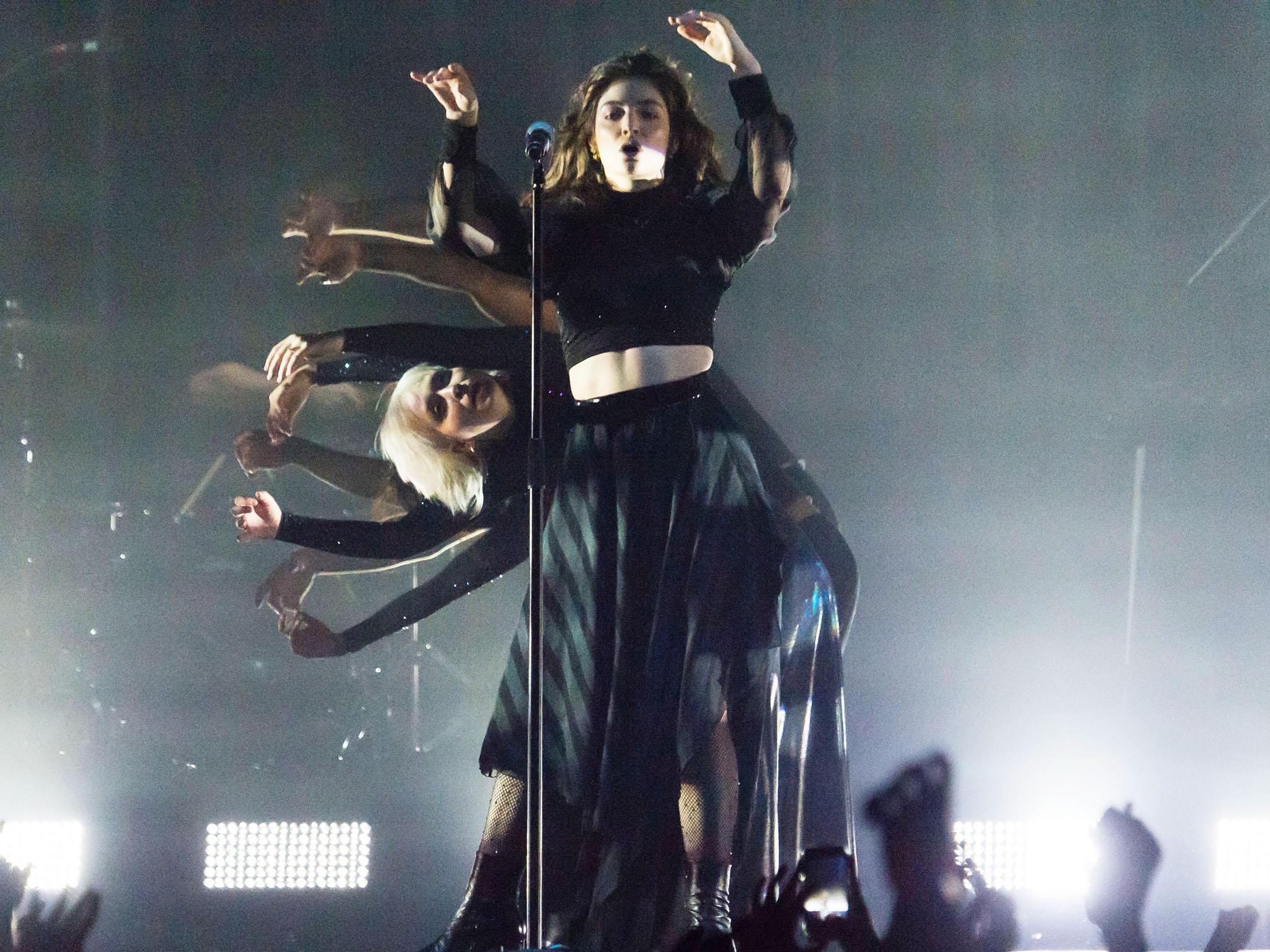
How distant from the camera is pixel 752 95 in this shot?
2.99 m

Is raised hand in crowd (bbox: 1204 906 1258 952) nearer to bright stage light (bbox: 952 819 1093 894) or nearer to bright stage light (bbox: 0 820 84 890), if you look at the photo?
bright stage light (bbox: 952 819 1093 894)

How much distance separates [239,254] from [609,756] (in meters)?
1.62

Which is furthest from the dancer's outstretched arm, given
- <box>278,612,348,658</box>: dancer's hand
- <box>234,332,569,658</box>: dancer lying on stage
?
<box>278,612,348,658</box>: dancer's hand

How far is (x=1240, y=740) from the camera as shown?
3.18m

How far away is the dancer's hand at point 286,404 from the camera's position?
307cm

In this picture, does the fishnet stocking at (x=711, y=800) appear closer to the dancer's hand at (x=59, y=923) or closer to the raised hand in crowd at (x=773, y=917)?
the raised hand in crowd at (x=773, y=917)

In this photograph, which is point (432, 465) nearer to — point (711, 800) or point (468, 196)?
point (468, 196)

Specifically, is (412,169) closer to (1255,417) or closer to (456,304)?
(456,304)

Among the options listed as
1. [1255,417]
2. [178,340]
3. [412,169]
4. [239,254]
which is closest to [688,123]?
[412,169]

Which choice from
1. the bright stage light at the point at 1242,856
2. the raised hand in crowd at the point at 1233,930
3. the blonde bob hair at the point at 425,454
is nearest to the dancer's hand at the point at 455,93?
the blonde bob hair at the point at 425,454

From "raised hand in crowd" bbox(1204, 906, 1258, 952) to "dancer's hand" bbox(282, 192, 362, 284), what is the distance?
9.44 feet

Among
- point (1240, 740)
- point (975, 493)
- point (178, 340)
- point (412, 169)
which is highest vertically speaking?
point (412, 169)

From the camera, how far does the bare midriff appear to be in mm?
2969

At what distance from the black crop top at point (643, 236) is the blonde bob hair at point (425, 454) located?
0.38m
